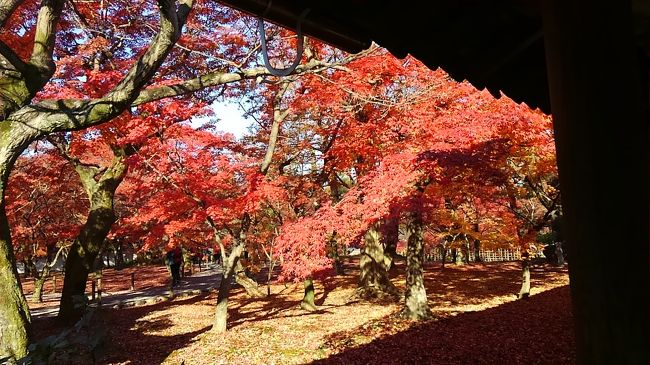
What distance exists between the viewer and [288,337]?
10125 millimetres

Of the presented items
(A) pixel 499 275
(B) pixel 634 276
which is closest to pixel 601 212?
(B) pixel 634 276

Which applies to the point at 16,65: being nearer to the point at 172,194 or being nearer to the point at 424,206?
the point at 172,194

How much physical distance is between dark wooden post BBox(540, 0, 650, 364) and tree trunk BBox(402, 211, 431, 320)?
9804 mm

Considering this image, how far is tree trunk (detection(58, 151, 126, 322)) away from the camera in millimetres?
12016

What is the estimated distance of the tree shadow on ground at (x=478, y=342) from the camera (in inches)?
294

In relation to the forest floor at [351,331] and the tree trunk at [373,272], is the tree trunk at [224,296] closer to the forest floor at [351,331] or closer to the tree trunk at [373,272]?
the forest floor at [351,331]

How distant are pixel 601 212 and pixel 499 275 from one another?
67.7 feet

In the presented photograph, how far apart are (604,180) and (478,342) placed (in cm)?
815

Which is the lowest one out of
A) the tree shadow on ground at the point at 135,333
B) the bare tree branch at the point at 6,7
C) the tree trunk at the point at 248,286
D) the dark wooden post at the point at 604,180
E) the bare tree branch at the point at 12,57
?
the tree shadow on ground at the point at 135,333

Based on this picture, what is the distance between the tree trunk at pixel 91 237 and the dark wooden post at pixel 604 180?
12.4m

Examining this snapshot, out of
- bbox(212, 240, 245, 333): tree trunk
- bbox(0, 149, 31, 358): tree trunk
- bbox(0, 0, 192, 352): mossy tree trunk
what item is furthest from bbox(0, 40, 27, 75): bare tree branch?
bbox(212, 240, 245, 333): tree trunk

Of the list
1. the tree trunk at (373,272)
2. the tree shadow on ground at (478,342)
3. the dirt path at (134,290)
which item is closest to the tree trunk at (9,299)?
the tree shadow on ground at (478,342)

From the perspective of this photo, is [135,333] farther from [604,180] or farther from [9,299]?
[604,180]

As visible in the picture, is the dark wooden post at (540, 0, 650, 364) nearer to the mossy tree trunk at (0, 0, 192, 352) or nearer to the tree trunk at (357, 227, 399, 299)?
the mossy tree trunk at (0, 0, 192, 352)
